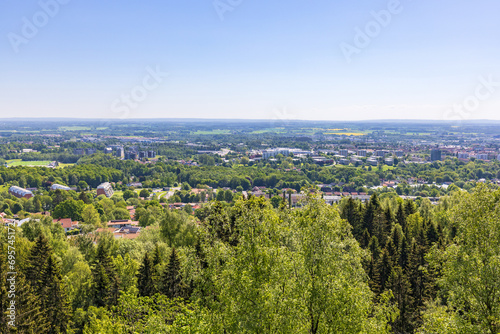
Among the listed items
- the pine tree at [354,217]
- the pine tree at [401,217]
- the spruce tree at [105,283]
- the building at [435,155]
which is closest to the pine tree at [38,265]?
the spruce tree at [105,283]

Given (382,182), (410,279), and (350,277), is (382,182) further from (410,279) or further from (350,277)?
(350,277)

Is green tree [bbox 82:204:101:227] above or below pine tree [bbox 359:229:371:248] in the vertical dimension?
below

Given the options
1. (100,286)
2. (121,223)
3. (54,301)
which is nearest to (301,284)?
(54,301)

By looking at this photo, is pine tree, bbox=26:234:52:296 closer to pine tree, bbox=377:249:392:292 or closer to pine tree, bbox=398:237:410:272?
pine tree, bbox=377:249:392:292

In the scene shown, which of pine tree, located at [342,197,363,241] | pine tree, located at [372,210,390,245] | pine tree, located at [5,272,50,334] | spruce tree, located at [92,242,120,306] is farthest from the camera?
pine tree, located at [342,197,363,241]

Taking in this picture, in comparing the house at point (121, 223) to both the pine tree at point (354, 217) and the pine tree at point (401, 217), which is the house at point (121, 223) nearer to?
the pine tree at point (354, 217)

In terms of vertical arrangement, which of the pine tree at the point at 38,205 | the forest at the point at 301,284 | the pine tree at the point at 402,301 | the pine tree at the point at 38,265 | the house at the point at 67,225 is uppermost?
the forest at the point at 301,284

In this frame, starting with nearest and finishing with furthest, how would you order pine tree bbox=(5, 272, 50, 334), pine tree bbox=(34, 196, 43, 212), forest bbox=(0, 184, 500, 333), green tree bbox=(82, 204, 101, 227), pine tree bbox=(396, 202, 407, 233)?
forest bbox=(0, 184, 500, 333)
pine tree bbox=(5, 272, 50, 334)
pine tree bbox=(396, 202, 407, 233)
green tree bbox=(82, 204, 101, 227)
pine tree bbox=(34, 196, 43, 212)

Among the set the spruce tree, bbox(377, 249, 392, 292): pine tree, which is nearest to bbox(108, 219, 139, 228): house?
the spruce tree

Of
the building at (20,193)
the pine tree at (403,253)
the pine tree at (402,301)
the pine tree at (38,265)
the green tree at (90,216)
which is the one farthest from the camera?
the building at (20,193)
